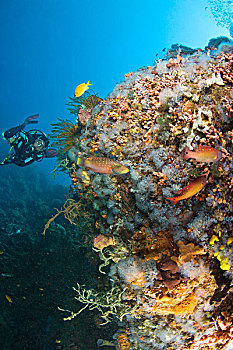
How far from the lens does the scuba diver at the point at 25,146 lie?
23.7 feet

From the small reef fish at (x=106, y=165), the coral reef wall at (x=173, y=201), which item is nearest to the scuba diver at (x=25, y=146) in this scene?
the coral reef wall at (x=173, y=201)

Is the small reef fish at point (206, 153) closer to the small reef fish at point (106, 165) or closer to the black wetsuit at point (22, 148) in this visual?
the small reef fish at point (106, 165)

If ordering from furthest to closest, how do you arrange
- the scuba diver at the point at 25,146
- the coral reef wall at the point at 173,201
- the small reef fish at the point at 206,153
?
the scuba diver at the point at 25,146
the coral reef wall at the point at 173,201
the small reef fish at the point at 206,153

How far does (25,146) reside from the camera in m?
7.45

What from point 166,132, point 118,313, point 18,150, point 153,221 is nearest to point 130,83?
point 166,132

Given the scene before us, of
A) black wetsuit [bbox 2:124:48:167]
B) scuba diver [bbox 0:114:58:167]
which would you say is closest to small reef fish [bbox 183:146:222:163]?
scuba diver [bbox 0:114:58:167]

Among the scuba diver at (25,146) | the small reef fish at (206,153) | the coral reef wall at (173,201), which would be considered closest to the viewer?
the small reef fish at (206,153)

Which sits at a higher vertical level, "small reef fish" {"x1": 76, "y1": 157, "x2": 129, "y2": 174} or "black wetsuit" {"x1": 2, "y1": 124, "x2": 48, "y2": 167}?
"black wetsuit" {"x1": 2, "y1": 124, "x2": 48, "y2": 167}

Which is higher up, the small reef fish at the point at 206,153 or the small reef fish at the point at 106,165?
the small reef fish at the point at 106,165

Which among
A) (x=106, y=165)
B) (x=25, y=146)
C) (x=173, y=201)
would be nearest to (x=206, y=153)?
(x=173, y=201)

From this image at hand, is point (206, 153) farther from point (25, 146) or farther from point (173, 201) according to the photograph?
point (25, 146)

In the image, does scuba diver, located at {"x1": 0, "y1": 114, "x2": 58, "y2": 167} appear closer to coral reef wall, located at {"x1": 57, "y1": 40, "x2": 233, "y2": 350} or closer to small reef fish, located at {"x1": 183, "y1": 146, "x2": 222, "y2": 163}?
coral reef wall, located at {"x1": 57, "y1": 40, "x2": 233, "y2": 350}

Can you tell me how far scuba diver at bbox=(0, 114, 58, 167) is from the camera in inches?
285

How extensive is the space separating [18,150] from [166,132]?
6188 millimetres
